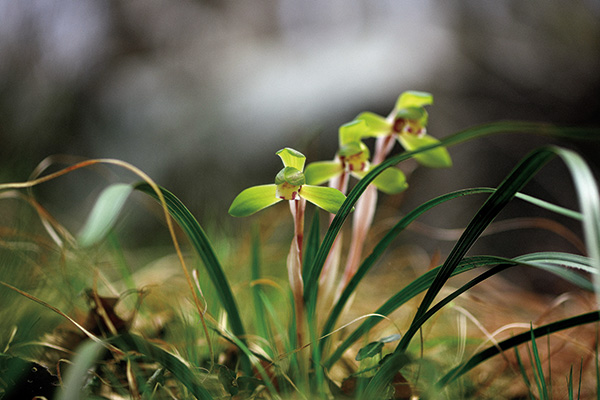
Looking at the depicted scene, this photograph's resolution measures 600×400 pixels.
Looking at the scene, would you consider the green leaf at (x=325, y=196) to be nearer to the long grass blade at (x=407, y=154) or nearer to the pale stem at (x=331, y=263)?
the long grass blade at (x=407, y=154)

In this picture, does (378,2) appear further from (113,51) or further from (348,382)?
(348,382)

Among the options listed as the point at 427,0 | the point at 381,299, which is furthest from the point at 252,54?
the point at 381,299

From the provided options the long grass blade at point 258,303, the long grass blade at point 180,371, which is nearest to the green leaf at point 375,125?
the long grass blade at point 258,303

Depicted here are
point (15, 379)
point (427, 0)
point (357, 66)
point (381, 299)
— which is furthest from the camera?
point (427, 0)

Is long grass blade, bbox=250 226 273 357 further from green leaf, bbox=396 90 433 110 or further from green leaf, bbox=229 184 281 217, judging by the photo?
green leaf, bbox=396 90 433 110

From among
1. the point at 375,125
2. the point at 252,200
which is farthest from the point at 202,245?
the point at 375,125
